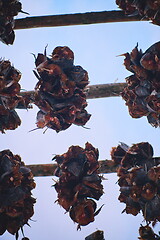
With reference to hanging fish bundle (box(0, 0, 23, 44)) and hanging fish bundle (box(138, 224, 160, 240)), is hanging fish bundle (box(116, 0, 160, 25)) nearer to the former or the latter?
hanging fish bundle (box(0, 0, 23, 44))

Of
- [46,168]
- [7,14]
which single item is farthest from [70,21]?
[46,168]

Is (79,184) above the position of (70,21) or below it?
below

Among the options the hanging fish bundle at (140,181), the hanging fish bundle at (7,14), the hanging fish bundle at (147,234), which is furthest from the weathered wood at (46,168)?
the hanging fish bundle at (7,14)

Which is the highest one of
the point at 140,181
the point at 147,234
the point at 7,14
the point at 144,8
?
the point at 144,8

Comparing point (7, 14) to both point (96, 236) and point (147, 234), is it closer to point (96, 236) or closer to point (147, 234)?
point (96, 236)

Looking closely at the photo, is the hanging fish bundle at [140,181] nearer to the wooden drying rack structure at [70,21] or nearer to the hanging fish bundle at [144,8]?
the wooden drying rack structure at [70,21]

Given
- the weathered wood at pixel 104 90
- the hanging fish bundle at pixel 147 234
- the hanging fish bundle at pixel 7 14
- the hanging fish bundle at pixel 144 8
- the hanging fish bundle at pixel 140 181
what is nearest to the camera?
the hanging fish bundle at pixel 147 234
